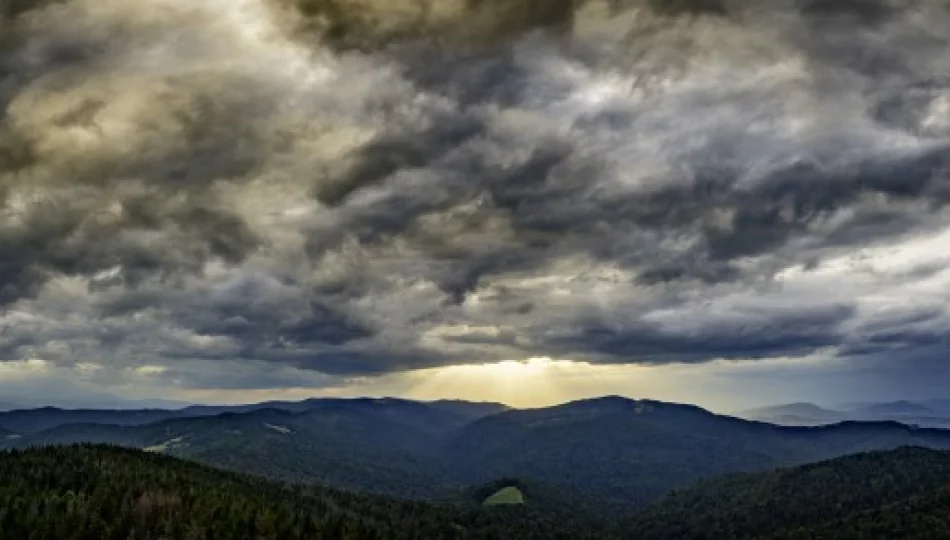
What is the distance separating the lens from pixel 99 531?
655ft

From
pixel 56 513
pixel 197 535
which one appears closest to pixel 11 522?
pixel 56 513

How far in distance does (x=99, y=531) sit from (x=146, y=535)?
14.5m

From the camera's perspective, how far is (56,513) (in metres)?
199

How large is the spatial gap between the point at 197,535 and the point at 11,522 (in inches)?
1934

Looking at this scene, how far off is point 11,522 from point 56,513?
11.3 m

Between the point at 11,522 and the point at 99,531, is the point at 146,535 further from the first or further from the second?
the point at 11,522

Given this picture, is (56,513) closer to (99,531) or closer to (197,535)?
(99,531)

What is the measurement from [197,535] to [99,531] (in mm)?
29718

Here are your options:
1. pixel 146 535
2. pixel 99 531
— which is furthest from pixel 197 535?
pixel 99 531

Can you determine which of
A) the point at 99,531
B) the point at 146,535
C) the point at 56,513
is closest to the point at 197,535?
the point at 146,535

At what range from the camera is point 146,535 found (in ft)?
648

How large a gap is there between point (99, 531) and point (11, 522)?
21974 mm

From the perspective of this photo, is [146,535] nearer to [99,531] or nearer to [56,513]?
[99,531]

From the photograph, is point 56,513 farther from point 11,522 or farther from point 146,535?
point 146,535
